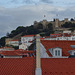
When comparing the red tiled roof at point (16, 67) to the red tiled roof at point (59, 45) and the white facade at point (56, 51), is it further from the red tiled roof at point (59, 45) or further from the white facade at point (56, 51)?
the red tiled roof at point (59, 45)

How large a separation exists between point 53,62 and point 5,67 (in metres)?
3.89

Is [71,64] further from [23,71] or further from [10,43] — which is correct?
[10,43]

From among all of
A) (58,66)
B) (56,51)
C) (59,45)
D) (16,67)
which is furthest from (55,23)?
(16,67)

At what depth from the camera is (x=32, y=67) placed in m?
16.7

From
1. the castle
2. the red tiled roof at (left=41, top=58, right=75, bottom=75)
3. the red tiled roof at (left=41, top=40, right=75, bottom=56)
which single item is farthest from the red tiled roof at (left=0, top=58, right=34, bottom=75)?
the castle

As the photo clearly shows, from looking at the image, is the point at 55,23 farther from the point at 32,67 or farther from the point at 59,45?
the point at 32,67

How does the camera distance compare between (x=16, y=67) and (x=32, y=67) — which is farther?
(x=32, y=67)

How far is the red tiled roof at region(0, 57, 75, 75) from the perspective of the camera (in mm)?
16234

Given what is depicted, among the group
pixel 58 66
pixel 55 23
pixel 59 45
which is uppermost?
pixel 55 23

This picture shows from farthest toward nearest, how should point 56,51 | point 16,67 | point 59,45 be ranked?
point 59,45 < point 56,51 < point 16,67

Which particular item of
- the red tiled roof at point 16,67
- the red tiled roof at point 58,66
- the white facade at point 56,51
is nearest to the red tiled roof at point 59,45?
the white facade at point 56,51

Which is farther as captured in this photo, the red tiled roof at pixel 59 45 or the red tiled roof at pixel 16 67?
the red tiled roof at pixel 59 45

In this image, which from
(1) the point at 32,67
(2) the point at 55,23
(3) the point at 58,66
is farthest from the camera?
(2) the point at 55,23

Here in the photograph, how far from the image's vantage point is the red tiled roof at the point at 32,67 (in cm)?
1623
